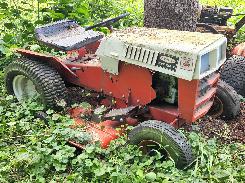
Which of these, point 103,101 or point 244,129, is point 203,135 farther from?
point 103,101

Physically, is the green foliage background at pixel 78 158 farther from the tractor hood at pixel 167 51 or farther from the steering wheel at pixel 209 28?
the steering wheel at pixel 209 28

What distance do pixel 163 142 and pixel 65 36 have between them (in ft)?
6.15

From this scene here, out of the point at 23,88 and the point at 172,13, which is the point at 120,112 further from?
the point at 172,13

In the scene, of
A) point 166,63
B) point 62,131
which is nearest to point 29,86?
point 62,131

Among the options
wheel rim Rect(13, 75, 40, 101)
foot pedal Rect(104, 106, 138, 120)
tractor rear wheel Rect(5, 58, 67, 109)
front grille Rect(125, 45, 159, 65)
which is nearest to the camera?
front grille Rect(125, 45, 159, 65)

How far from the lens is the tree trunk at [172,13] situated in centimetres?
498

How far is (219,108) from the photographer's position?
14.9 feet

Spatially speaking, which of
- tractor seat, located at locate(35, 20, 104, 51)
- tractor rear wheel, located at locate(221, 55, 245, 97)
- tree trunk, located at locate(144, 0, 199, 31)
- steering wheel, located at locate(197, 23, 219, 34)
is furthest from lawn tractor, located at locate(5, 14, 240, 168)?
steering wheel, located at locate(197, 23, 219, 34)

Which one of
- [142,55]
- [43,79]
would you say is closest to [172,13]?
[142,55]

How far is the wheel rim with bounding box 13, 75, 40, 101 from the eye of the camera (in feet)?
15.9

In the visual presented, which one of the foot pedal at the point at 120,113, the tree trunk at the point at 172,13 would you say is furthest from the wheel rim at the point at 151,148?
the tree trunk at the point at 172,13

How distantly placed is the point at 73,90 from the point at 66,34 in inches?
25.7

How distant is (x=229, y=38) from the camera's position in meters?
6.61

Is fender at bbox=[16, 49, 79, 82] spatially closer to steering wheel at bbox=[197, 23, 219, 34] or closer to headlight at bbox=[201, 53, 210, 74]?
headlight at bbox=[201, 53, 210, 74]
